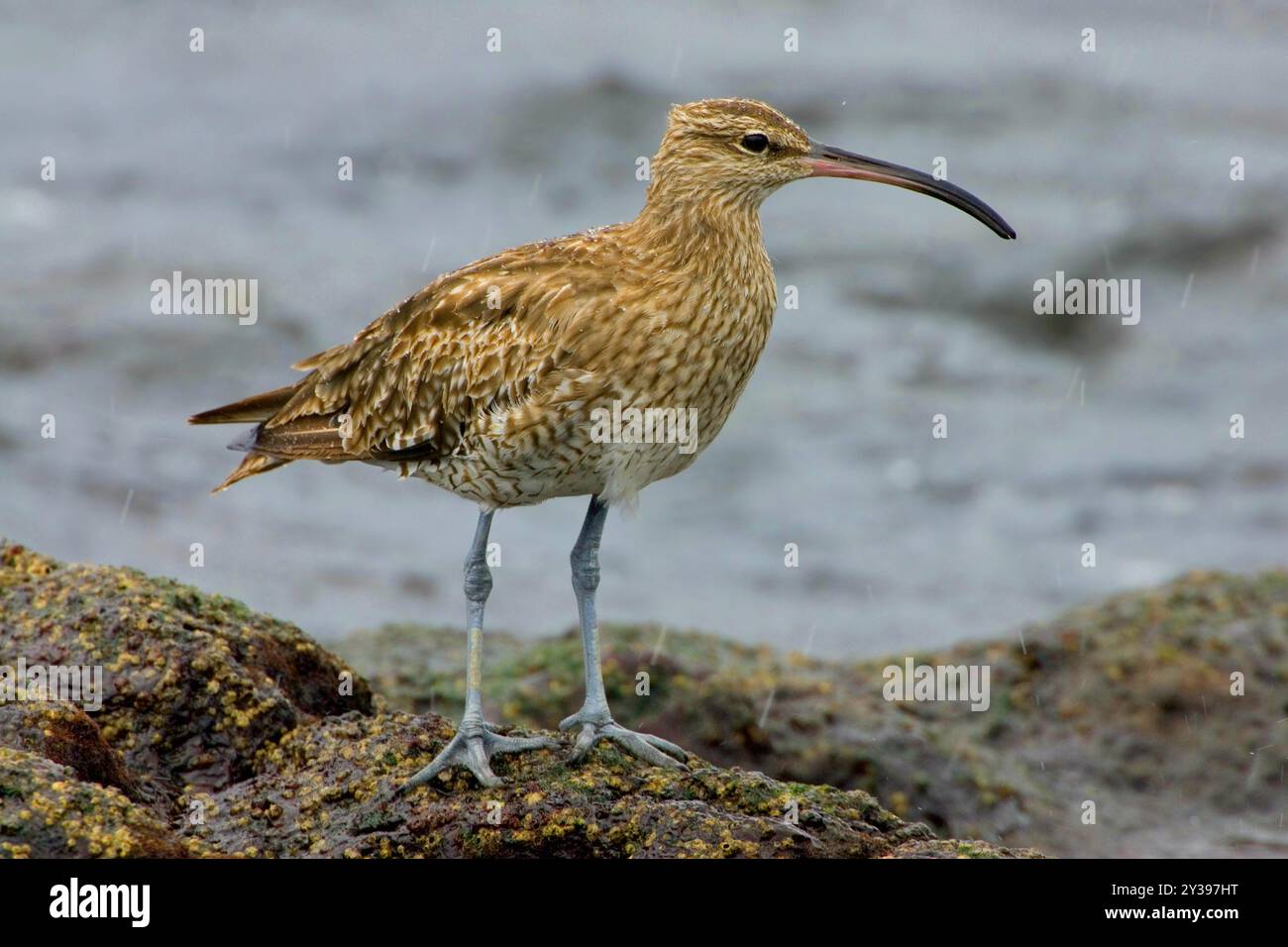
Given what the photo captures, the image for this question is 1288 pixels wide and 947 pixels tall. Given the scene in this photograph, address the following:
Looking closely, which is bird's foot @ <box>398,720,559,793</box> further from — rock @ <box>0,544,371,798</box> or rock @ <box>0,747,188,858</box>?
rock @ <box>0,747,188,858</box>

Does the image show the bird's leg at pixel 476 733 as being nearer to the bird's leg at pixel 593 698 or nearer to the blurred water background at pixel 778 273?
the bird's leg at pixel 593 698

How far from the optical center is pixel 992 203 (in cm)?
1992

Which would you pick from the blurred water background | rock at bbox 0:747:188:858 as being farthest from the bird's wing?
the blurred water background

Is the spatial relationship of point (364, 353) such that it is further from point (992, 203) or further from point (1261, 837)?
point (992, 203)

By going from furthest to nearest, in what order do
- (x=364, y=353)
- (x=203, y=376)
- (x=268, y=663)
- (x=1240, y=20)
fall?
(x=1240, y=20)
(x=203, y=376)
(x=364, y=353)
(x=268, y=663)

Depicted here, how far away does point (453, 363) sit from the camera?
682 cm

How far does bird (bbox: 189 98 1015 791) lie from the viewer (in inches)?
249

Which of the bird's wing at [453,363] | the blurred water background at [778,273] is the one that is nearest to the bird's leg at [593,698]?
the bird's wing at [453,363]

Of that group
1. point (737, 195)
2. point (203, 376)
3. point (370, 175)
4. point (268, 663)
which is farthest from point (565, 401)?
point (370, 175)

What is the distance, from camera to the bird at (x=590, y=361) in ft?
20.8

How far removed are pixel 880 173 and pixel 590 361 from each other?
5.43 feet

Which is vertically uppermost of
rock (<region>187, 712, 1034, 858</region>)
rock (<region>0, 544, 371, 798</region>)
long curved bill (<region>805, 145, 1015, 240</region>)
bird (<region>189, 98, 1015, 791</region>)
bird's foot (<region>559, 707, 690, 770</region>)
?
long curved bill (<region>805, 145, 1015, 240</region>)

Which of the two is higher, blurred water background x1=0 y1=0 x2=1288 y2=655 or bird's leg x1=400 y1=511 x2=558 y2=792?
blurred water background x1=0 y1=0 x2=1288 y2=655
